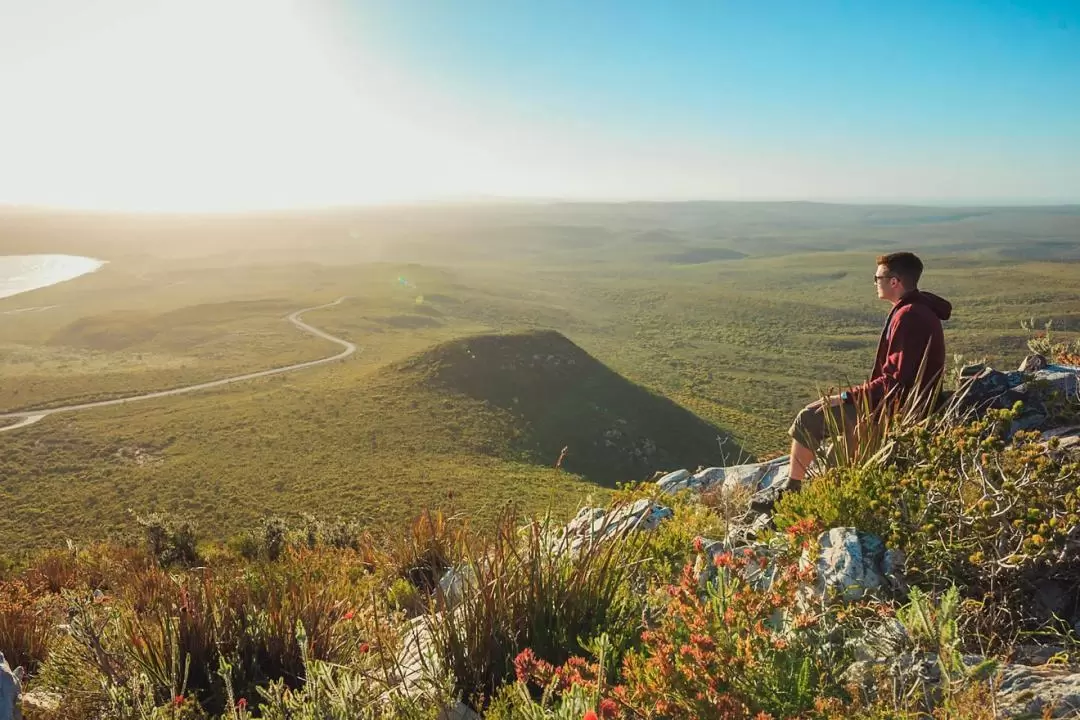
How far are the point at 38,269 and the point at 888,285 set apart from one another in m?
217

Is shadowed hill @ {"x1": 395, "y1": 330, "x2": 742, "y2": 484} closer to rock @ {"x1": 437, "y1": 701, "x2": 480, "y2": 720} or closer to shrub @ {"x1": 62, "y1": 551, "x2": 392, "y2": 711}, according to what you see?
shrub @ {"x1": 62, "y1": 551, "x2": 392, "y2": 711}

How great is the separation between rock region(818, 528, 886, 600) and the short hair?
2.74 metres

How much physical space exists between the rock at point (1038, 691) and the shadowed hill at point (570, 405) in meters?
42.4

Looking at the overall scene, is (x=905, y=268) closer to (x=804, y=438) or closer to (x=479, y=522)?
(x=804, y=438)

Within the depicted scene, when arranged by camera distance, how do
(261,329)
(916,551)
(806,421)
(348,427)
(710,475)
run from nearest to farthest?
(916,551) < (806,421) < (710,475) < (348,427) < (261,329)

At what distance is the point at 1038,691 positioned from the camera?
7.79 ft

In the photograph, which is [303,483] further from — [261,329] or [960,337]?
[960,337]

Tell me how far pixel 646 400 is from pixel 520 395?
40.0ft

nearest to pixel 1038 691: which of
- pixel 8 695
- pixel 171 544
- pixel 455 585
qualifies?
pixel 455 585

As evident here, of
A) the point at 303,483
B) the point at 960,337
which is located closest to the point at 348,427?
the point at 303,483

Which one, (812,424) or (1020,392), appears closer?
(1020,392)

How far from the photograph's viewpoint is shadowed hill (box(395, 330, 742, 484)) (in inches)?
1929

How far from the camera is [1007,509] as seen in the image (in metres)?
2.93

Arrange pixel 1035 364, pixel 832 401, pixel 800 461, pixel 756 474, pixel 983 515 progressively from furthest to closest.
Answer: pixel 756 474, pixel 1035 364, pixel 800 461, pixel 832 401, pixel 983 515
